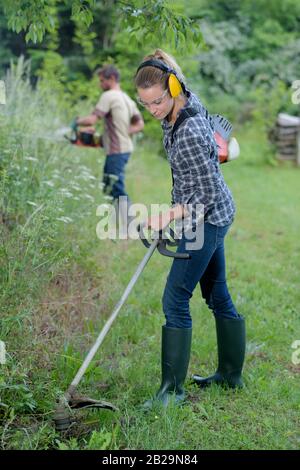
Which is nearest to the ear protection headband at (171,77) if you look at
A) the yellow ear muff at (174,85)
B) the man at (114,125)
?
the yellow ear muff at (174,85)

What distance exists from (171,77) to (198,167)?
418 millimetres

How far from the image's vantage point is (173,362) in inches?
128

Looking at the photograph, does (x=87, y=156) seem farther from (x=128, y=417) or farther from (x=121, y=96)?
(x=128, y=417)

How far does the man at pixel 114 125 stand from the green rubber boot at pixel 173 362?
11.7 ft

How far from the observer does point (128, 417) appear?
9.93 feet

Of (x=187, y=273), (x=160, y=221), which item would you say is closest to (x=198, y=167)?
(x=160, y=221)

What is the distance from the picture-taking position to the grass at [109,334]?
9.73 feet

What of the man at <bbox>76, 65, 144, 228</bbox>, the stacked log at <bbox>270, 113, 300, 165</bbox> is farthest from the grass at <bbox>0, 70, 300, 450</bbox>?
the stacked log at <bbox>270, 113, 300, 165</bbox>

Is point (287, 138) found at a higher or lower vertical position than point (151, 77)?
lower

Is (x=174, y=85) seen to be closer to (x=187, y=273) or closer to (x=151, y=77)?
(x=151, y=77)

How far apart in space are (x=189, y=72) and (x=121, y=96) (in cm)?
546

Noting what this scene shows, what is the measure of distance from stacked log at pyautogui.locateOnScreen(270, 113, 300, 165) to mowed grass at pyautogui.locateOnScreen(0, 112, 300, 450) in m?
5.69

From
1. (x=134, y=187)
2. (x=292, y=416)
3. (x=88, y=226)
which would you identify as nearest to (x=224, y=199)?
(x=292, y=416)

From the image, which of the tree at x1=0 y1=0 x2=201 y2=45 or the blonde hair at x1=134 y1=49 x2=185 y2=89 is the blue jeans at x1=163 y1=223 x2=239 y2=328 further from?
the tree at x1=0 y1=0 x2=201 y2=45
